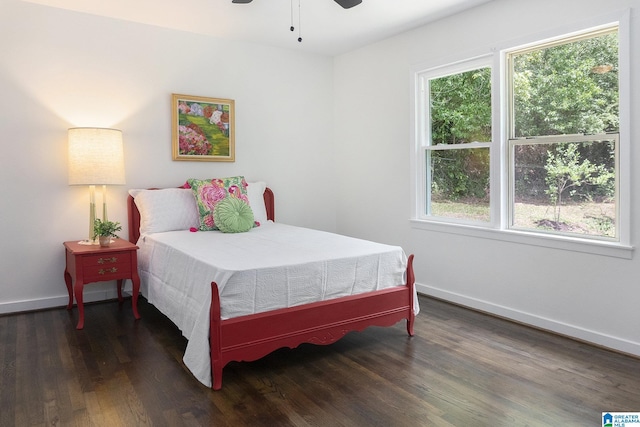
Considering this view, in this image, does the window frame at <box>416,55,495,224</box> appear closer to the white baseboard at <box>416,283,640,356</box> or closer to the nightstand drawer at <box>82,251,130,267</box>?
the white baseboard at <box>416,283,640,356</box>

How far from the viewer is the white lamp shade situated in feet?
12.5

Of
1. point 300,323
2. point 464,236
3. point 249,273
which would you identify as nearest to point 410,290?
point 300,323

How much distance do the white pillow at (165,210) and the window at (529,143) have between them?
2.15 m

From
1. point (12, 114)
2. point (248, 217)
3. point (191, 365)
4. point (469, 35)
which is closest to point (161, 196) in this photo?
point (248, 217)

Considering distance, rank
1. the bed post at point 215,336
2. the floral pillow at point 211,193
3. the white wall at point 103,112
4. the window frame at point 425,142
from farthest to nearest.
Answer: the window frame at point 425,142 → the floral pillow at point 211,193 → the white wall at point 103,112 → the bed post at point 215,336

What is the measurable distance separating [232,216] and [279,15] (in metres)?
1.80

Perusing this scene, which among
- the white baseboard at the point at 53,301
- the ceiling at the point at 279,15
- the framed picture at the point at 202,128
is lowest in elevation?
the white baseboard at the point at 53,301

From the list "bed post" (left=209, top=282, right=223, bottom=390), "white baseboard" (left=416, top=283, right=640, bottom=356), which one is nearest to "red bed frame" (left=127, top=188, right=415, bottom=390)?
"bed post" (left=209, top=282, right=223, bottom=390)

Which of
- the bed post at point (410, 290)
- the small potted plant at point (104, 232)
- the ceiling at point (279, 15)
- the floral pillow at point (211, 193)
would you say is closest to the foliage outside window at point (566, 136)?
the ceiling at point (279, 15)

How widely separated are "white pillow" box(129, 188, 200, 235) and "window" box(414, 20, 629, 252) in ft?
7.06

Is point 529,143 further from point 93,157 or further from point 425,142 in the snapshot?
point 93,157

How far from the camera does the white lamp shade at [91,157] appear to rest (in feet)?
12.5

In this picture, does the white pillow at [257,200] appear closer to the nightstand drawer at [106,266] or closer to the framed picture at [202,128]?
the framed picture at [202,128]

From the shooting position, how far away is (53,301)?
13.3 ft
